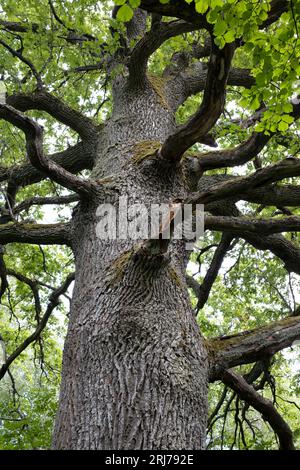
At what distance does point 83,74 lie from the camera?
20.1ft

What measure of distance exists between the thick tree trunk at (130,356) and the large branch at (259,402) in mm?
392

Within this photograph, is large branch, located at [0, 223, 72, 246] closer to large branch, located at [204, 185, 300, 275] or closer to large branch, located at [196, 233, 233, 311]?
large branch, located at [204, 185, 300, 275]

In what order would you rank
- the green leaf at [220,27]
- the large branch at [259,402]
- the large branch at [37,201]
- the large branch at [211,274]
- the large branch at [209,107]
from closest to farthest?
the large branch at [209,107]
the green leaf at [220,27]
the large branch at [259,402]
the large branch at [37,201]
the large branch at [211,274]

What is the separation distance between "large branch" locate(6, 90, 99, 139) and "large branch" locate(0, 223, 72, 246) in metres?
1.70

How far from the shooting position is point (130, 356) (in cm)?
253

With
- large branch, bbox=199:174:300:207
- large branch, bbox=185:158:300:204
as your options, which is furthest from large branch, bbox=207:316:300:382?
large branch, bbox=199:174:300:207

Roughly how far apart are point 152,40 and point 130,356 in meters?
3.13

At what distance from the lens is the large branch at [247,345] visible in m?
2.91

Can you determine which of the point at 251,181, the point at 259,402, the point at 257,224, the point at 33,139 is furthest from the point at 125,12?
the point at 259,402

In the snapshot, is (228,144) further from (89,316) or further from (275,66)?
(89,316)

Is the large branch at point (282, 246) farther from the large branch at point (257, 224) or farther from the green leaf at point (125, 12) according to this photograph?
the green leaf at point (125, 12)

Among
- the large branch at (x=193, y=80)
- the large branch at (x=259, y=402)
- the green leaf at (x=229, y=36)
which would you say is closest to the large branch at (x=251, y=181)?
the green leaf at (x=229, y=36)

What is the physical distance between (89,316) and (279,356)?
16.2 ft

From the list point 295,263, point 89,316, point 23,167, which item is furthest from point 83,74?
point 89,316
